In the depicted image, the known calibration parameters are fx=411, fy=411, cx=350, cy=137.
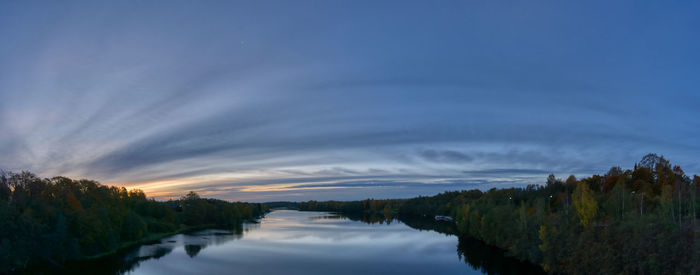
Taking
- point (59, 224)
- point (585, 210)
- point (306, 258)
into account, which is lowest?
point (306, 258)

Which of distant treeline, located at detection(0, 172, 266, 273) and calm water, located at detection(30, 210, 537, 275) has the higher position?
distant treeline, located at detection(0, 172, 266, 273)

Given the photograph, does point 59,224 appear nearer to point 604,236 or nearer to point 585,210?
point 604,236

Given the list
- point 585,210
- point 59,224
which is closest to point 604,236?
point 585,210

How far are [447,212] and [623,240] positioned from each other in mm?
134631

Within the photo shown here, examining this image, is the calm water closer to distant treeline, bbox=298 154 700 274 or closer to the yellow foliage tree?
distant treeline, bbox=298 154 700 274

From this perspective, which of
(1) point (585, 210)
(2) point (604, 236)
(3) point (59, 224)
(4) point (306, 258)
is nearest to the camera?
(2) point (604, 236)

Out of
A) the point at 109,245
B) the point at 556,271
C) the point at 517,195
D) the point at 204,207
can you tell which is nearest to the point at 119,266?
the point at 109,245

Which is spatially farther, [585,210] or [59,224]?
[59,224]

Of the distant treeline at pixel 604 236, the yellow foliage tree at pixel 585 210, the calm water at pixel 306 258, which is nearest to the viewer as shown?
the distant treeline at pixel 604 236

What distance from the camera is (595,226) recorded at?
40.8 metres

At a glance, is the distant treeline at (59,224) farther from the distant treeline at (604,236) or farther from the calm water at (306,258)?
the distant treeline at (604,236)

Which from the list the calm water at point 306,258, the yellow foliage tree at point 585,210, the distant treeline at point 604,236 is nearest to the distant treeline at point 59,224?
the calm water at point 306,258

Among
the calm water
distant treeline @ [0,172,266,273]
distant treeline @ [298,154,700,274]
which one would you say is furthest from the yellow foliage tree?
distant treeline @ [0,172,266,273]

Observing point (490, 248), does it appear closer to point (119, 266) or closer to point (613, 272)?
point (613, 272)
